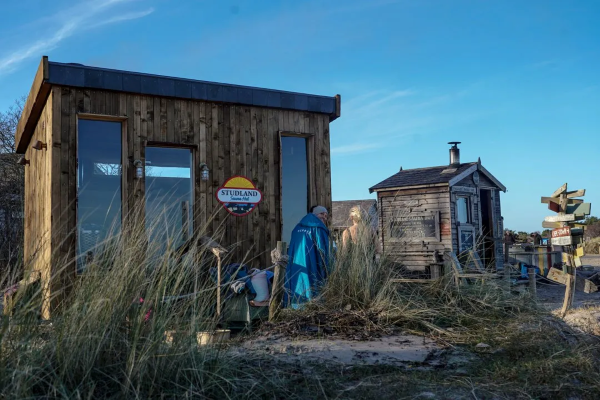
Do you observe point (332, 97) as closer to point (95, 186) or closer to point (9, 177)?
point (95, 186)

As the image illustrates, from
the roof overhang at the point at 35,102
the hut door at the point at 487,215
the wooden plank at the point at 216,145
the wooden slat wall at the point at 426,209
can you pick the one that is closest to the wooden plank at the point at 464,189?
the wooden slat wall at the point at 426,209

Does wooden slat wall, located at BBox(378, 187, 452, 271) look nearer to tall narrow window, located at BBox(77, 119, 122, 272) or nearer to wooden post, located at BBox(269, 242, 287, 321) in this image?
tall narrow window, located at BBox(77, 119, 122, 272)

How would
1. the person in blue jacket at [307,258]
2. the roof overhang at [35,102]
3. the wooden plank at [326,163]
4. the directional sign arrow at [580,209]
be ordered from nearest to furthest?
1. the person in blue jacket at [307,258]
2. the roof overhang at [35,102]
3. the wooden plank at [326,163]
4. the directional sign arrow at [580,209]

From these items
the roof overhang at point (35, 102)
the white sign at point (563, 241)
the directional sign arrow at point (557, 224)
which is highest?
the roof overhang at point (35, 102)

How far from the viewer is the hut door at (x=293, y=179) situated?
9.17 metres

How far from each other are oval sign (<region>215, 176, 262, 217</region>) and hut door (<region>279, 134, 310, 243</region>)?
0.54 metres

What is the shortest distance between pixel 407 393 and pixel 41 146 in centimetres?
617

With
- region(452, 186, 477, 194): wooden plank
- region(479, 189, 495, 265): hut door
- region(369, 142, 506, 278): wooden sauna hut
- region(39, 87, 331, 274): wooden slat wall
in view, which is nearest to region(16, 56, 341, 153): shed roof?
region(39, 87, 331, 274): wooden slat wall

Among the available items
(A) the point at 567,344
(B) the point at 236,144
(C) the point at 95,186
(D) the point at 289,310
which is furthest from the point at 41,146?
(A) the point at 567,344

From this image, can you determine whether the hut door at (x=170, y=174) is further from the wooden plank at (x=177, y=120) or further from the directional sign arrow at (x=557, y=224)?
the directional sign arrow at (x=557, y=224)

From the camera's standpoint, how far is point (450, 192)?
17219 mm

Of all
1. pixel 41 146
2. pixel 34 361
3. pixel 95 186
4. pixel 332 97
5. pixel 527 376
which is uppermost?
pixel 332 97

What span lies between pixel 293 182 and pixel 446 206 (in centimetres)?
923

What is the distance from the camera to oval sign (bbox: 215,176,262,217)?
859cm
